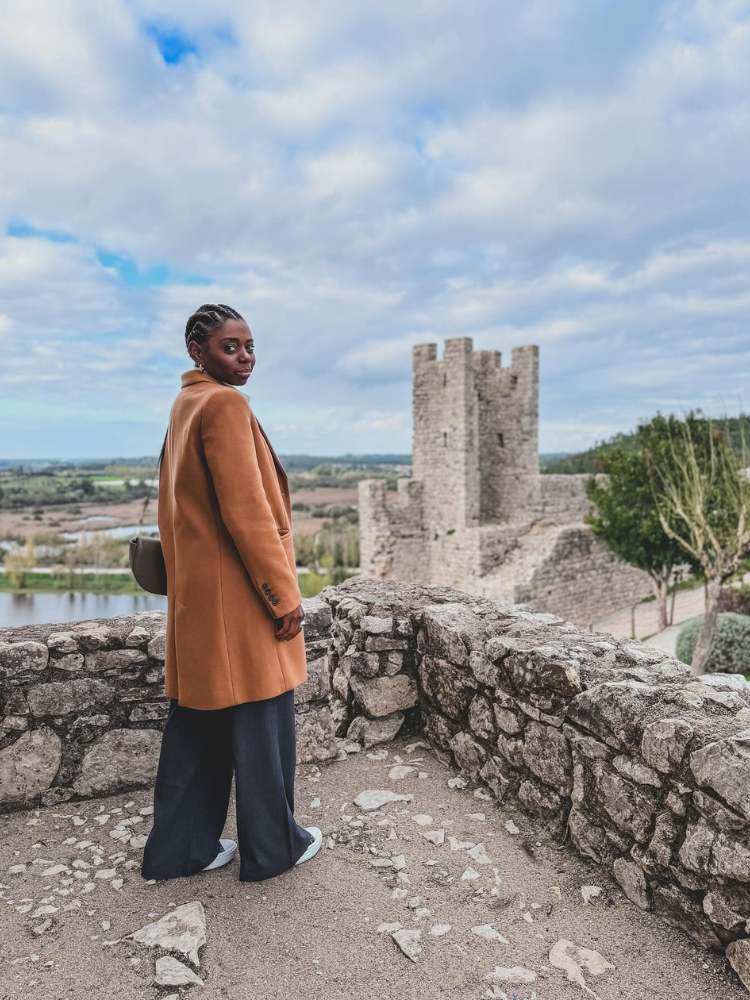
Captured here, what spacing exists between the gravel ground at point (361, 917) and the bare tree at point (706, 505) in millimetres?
Answer: 8909

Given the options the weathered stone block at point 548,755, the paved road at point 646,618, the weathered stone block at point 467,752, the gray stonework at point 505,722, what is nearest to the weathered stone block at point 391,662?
the gray stonework at point 505,722

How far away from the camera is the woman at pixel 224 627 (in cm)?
229

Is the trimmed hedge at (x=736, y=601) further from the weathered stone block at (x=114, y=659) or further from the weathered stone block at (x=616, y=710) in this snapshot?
the weathered stone block at (x=114, y=659)

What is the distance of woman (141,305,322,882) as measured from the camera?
7.53 ft

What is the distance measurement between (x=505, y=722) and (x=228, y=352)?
1920 mm

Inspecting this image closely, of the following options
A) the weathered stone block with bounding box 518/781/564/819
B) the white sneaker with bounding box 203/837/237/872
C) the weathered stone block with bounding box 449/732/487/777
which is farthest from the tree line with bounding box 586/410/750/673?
the white sneaker with bounding box 203/837/237/872

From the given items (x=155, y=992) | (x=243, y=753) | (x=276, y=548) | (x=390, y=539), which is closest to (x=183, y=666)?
(x=243, y=753)

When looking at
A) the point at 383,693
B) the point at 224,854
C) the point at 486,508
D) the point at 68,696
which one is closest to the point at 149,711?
the point at 68,696

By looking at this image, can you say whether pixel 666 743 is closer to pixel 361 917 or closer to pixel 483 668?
pixel 483 668

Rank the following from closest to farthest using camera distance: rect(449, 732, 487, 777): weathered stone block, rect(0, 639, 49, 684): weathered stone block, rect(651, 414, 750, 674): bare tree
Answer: rect(0, 639, 49, 684): weathered stone block → rect(449, 732, 487, 777): weathered stone block → rect(651, 414, 750, 674): bare tree

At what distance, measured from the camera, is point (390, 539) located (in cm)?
1823

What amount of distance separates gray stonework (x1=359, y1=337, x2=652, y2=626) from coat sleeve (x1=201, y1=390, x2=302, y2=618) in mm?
14397

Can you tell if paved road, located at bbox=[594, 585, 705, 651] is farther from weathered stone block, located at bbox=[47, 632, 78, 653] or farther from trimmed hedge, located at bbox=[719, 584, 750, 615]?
weathered stone block, located at bbox=[47, 632, 78, 653]

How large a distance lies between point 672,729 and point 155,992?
1.72 m
